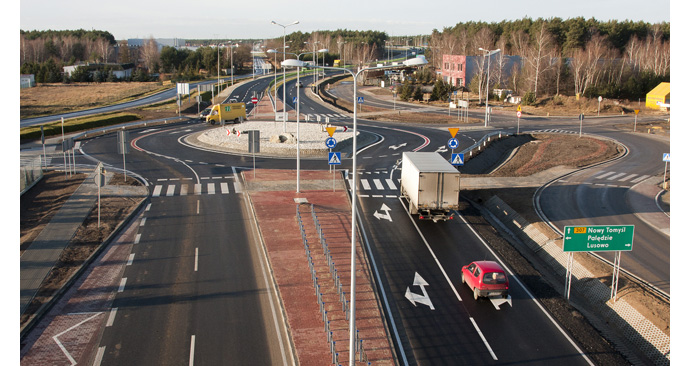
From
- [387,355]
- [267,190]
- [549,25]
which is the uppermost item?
[549,25]

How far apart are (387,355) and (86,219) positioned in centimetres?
2013

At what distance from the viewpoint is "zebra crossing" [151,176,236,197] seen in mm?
36456

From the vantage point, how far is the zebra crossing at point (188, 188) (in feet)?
120

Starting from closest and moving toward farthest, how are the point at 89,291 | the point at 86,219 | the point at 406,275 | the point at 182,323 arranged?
the point at 182,323 → the point at 89,291 → the point at 406,275 → the point at 86,219

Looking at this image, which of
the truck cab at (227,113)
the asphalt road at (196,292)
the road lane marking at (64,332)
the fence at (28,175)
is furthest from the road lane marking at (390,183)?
the truck cab at (227,113)

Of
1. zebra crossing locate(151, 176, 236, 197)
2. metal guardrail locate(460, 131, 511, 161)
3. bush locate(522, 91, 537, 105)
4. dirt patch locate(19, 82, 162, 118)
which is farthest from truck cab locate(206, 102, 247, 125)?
bush locate(522, 91, 537, 105)

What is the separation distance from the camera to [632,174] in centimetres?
4347

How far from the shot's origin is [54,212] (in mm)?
31016

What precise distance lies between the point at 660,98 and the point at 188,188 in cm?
7728

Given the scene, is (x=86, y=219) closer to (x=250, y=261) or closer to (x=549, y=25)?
(x=250, y=261)

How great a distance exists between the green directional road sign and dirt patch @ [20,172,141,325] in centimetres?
2036

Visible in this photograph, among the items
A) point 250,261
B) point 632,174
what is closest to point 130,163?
point 250,261

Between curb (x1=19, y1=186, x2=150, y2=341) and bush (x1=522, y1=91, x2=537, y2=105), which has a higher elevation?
bush (x1=522, y1=91, x2=537, y2=105)

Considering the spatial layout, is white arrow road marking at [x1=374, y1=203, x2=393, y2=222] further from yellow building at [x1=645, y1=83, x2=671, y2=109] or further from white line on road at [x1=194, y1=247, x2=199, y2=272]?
yellow building at [x1=645, y1=83, x2=671, y2=109]
